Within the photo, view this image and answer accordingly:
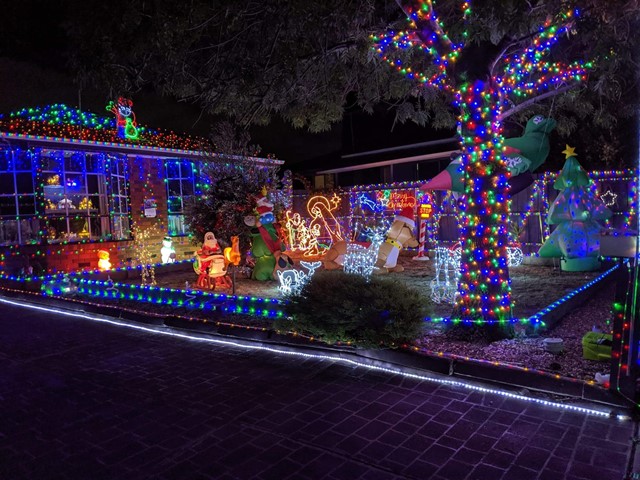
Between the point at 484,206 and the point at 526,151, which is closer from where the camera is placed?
the point at 484,206

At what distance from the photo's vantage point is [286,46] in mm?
7375

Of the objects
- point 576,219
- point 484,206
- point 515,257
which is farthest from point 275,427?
point 515,257

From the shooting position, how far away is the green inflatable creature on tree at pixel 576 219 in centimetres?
1144

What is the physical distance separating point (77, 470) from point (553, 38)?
7.57 m

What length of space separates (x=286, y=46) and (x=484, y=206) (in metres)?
3.60

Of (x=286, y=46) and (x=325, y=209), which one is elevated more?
(x=286, y=46)

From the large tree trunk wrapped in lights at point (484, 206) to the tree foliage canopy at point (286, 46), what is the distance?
0.50 m

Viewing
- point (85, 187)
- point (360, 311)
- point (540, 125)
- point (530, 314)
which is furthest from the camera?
point (85, 187)

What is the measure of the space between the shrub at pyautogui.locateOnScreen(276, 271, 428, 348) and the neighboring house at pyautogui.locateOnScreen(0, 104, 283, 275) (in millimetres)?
7626

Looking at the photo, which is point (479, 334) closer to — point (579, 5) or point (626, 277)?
point (626, 277)

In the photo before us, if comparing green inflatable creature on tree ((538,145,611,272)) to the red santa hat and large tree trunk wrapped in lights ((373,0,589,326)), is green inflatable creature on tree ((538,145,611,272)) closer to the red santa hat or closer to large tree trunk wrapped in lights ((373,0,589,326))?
the red santa hat

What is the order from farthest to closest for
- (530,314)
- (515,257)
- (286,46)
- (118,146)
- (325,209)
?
(325,209), (118,146), (515,257), (530,314), (286,46)

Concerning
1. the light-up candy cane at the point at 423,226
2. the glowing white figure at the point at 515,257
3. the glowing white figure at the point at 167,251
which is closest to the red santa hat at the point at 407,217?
the light-up candy cane at the point at 423,226

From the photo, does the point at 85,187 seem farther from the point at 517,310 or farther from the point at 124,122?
the point at 517,310
